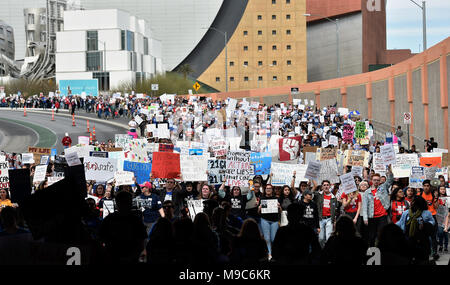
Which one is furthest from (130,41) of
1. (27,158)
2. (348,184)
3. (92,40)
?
(348,184)

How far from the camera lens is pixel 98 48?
108062mm

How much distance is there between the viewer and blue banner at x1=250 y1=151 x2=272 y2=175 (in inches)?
718

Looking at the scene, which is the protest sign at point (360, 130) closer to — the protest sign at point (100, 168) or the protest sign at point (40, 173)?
the protest sign at point (100, 168)

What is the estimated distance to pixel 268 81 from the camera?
377 ft

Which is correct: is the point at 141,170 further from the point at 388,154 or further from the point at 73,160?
the point at 388,154

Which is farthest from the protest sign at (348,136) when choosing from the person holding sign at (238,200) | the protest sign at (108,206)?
the protest sign at (108,206)

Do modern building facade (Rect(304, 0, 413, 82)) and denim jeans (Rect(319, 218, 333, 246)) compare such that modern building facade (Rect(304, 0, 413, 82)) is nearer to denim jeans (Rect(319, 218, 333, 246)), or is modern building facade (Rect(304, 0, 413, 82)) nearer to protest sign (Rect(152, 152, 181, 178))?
protest sign (Rect(152, 152, 181, 178))

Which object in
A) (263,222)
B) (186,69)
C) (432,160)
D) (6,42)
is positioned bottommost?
(263,222)

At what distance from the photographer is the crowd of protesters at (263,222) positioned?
7422 millimetres

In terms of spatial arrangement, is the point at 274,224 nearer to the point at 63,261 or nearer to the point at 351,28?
the point at 63,261

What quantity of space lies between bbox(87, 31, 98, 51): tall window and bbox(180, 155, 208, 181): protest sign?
94442mm

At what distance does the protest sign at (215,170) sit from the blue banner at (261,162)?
2206mm

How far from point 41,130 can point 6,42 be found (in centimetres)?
8773

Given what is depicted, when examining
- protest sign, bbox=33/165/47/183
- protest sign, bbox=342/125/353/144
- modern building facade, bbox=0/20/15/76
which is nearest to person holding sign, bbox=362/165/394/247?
protest sign, bbox=33/165/47/183
